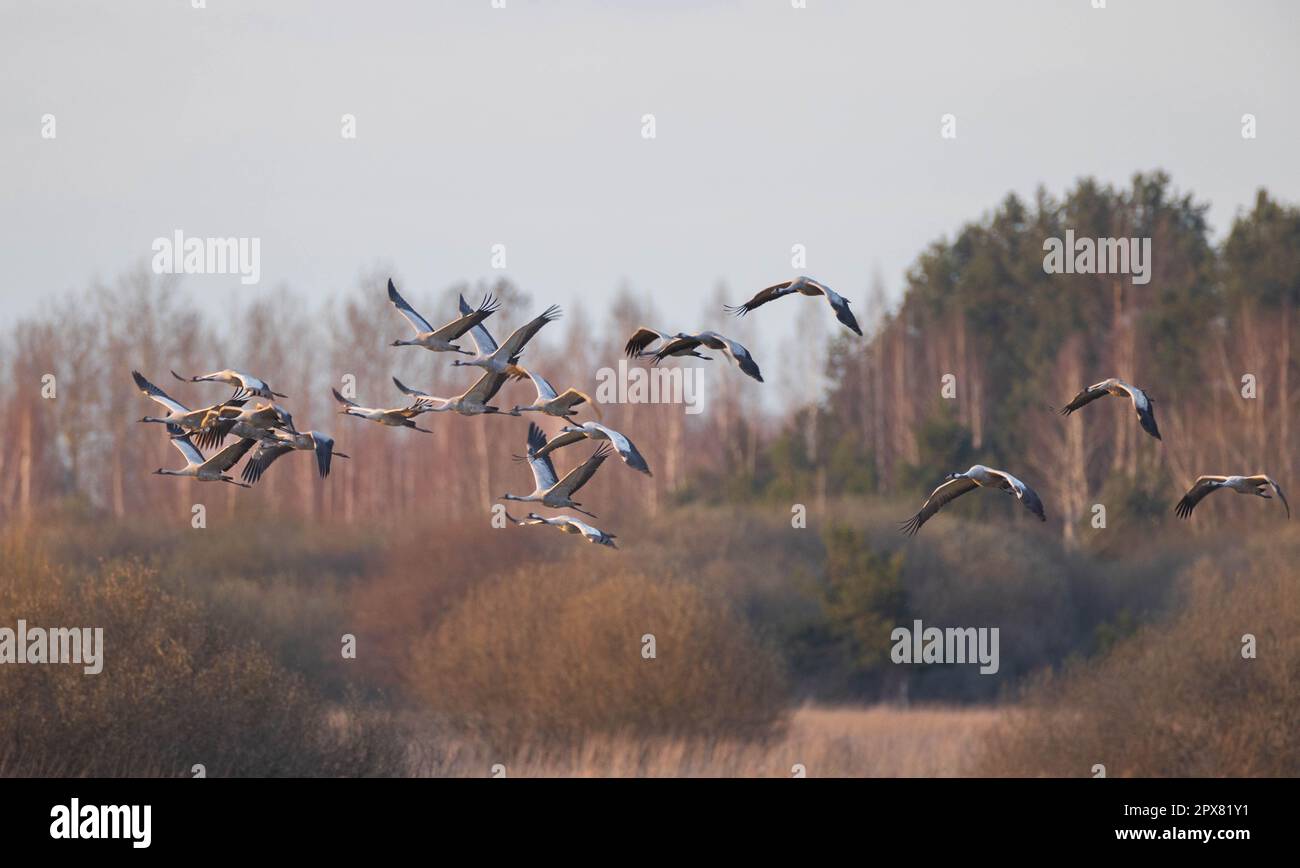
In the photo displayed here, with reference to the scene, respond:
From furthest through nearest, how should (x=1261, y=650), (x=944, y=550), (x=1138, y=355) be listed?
1. (x=1138, y=355)
2. (x=944, y=550)
3. (x=1261, y=650)

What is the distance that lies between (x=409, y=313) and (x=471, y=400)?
174 cm

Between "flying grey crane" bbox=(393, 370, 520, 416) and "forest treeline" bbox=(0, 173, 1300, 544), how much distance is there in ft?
148

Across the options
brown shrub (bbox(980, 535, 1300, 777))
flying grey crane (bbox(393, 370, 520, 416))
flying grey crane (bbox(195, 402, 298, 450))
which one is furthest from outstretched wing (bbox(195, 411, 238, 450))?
brown shrub (bbox(980, 535, 1300, 777))

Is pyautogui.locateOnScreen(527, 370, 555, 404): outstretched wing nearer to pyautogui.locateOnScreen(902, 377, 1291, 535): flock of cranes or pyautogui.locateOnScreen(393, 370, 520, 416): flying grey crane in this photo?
pyautogui.locateOnScreen(393, 370, 520, 416): flying grey crane

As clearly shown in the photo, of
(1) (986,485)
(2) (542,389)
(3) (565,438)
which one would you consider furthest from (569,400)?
(1) (986,485)

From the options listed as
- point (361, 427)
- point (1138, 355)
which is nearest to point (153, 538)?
point (361, 427)

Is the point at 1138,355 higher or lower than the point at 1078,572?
higher

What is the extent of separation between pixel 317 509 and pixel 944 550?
31659 millimetres

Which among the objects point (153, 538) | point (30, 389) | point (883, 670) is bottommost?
point (883, 670)

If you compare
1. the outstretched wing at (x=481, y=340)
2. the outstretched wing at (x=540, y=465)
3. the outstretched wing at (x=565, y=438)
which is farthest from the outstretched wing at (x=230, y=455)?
the outstretched wing at (x=565, y=438)

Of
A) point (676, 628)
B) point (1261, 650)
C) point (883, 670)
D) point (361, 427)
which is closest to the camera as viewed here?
point (1261, 650)

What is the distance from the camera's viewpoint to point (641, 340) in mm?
11414

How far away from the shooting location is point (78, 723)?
32.0 meters

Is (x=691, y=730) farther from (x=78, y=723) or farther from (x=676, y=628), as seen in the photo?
(x=78, y=723)
